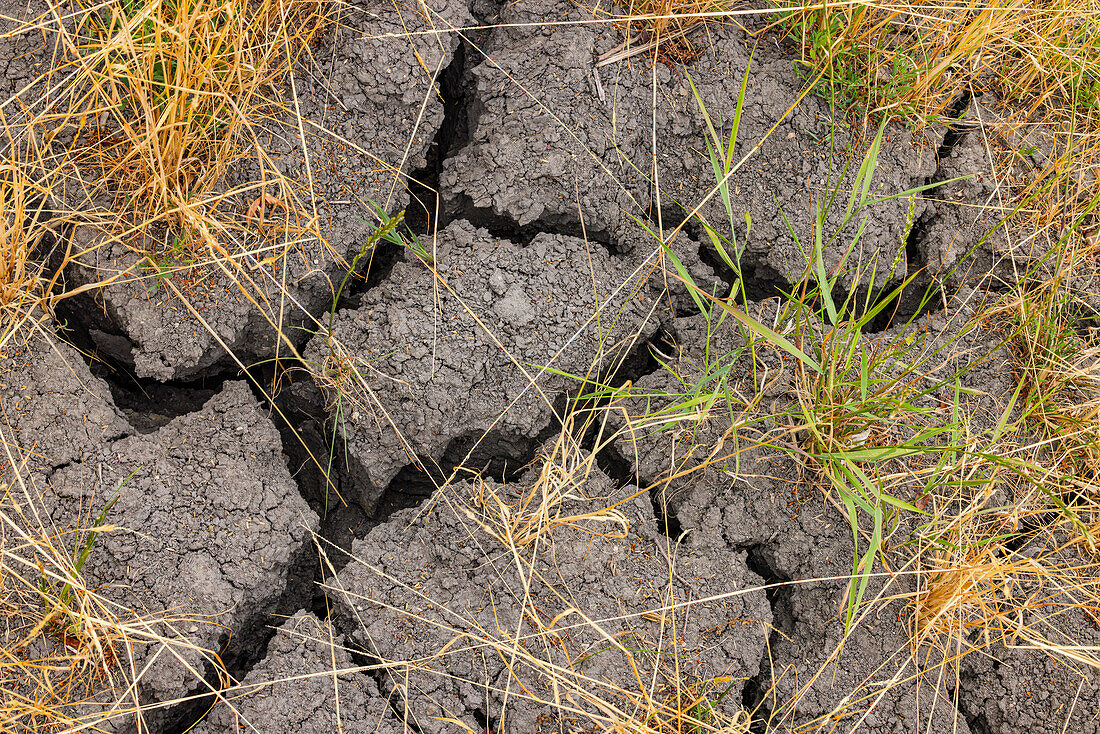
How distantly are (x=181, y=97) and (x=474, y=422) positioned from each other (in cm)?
92

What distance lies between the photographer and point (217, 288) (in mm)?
1618

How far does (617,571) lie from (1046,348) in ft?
3.83

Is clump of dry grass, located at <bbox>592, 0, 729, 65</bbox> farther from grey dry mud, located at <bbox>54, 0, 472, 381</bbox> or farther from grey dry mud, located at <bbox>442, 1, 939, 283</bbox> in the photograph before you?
grey dry mud, located at <bbox>54, 0, 472, 381</bbox>

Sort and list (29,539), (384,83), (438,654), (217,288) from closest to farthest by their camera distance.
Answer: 1. (29,539)
2. (438,654)
3. (217,288)
4. (384,83)

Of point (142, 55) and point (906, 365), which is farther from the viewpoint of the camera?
point (906, 365)

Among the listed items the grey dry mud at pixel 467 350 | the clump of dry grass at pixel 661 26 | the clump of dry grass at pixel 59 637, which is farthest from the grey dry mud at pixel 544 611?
the clump of dry grass at pixel 661 26

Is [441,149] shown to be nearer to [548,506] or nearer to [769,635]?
[548,506]

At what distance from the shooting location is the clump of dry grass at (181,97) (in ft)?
5.04

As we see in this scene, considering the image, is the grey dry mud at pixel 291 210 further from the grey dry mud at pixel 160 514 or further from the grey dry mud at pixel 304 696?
the grey dry mud at pixel 304 696

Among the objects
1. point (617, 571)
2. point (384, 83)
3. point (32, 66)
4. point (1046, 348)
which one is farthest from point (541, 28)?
point (1046, 348)

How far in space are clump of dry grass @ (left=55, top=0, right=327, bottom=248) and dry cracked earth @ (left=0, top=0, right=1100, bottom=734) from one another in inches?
3.0

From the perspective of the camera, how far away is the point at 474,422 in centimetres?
165

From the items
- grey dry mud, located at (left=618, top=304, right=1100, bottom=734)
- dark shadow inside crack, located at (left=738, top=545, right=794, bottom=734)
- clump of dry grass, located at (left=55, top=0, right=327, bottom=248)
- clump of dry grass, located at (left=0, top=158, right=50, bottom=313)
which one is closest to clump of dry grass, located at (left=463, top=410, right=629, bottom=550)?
grey dry mud, located at (left=618, top=304, right=1100, bottom=734)

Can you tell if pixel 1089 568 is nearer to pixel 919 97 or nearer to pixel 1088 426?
pixel 1088 426
